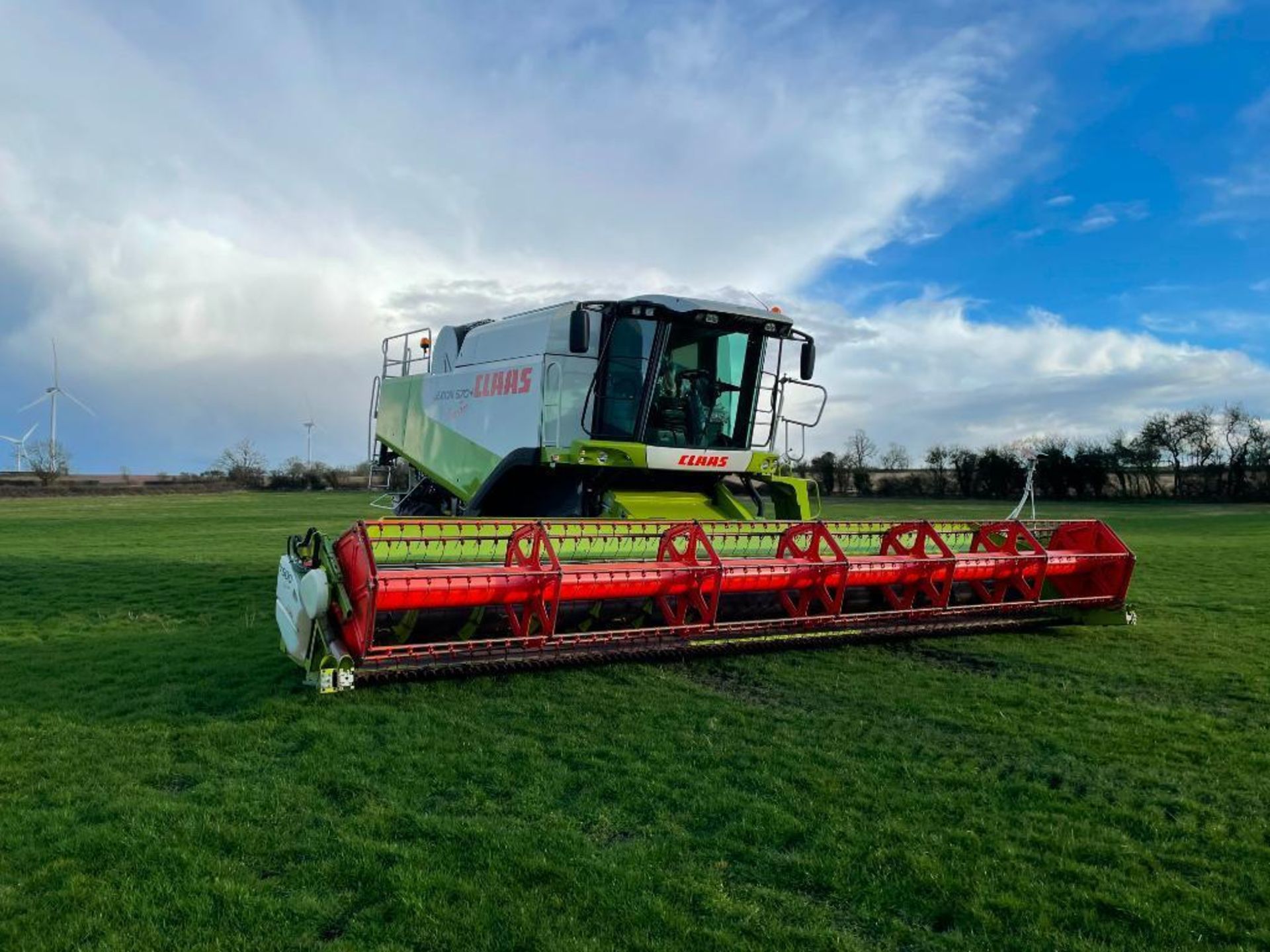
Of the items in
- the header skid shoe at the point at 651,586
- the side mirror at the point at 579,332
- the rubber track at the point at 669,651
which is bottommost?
the rubber track at the point at 669,651

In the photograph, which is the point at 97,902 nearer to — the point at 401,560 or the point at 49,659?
the point at 401,560

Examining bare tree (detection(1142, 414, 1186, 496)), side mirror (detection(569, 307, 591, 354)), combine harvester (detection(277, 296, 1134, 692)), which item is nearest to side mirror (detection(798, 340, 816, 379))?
combine harvester (detection(277, 296, 1134, 692))

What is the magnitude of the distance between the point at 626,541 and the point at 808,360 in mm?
3651

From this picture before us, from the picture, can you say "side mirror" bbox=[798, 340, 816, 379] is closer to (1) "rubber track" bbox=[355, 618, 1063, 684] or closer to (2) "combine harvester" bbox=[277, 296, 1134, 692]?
(2) "combine harvester" bbox=[277, 296, 1134, 692]

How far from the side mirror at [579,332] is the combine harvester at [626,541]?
0.02 meters

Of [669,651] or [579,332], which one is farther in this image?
[579,332]

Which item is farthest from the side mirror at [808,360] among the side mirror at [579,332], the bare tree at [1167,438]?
the bare tree at [1167,438]

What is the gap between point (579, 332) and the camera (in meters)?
8.59

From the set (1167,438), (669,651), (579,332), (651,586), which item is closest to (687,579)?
(651,586)

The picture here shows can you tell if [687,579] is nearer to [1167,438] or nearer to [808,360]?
[808,360]

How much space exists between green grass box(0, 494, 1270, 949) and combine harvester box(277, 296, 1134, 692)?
1.35 feet

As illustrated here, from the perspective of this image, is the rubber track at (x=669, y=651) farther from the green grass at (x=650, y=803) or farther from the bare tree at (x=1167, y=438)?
the bare tree at (x=1167, y=438)

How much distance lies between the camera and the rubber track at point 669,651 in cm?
617

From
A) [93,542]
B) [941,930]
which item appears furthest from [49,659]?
[93,542]
